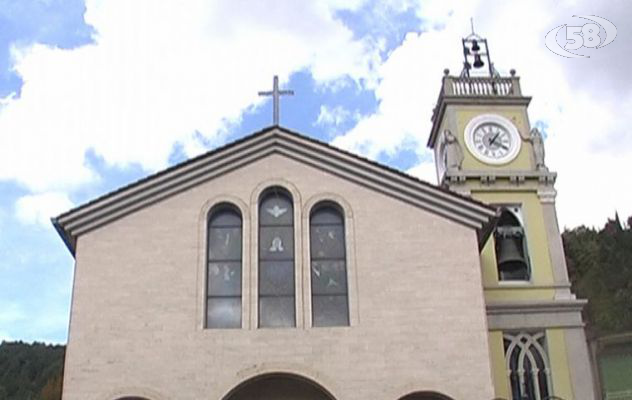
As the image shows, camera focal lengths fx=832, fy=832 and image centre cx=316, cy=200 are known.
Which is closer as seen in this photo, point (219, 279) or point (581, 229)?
point (219, 279)

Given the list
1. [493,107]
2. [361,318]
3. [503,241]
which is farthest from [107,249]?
[493,107]

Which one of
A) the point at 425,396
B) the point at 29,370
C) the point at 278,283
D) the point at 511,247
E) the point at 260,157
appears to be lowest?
→ the point at 425,396

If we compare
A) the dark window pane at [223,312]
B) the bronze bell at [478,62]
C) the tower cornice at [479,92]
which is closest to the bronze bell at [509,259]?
the tower cornice at [479,92]

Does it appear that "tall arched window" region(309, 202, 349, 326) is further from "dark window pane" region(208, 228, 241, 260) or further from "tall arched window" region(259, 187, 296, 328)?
"dark window pane" region(208, 228, 241, 260)

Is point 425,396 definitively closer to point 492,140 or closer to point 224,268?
point 224,268

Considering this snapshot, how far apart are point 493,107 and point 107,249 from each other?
41.8 ft

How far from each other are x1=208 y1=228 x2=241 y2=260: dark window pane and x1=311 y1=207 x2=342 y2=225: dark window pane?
5.59 feet

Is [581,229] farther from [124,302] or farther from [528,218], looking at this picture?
[124,302]

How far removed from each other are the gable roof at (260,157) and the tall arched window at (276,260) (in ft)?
3.52

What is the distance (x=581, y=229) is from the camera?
158 feet

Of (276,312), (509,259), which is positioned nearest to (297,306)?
(276,312)

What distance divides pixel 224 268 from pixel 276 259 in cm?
112

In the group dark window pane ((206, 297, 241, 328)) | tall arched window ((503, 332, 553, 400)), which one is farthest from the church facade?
tall arched window ((503, 332, 553, 400))

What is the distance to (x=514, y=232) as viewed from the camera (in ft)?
76.1
